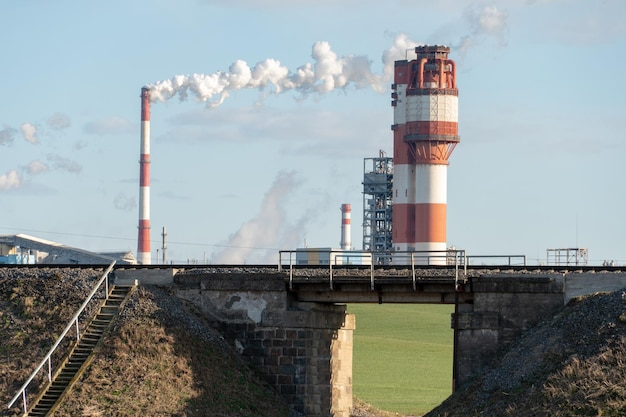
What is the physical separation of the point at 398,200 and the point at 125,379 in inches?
2642

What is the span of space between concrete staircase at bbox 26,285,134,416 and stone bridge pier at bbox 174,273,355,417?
2908 mm

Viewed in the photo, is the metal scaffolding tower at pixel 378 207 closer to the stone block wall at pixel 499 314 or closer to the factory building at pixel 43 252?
the factory building at pixel 43 252

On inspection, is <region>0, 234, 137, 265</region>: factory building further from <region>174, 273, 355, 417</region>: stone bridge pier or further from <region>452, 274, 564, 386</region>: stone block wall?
<region>452, 274, 564, 386</region>: stone block wall

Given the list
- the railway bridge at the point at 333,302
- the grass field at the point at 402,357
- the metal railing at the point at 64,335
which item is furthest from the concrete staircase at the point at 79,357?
the grass field at the point at 402,357

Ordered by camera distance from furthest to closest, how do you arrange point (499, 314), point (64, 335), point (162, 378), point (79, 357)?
1. point (64, 335)
2. point (79, 357)
3. point (499, 314)
4. point (162, 378)

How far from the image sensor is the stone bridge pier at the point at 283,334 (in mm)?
45281

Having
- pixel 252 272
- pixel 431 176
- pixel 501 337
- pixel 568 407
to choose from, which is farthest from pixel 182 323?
pixel 431 176

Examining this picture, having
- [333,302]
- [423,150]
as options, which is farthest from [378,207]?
[333,302]

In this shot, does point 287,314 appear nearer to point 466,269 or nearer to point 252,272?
point 252,272

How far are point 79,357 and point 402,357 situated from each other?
111ft

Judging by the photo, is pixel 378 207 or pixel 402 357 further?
pixel 378 207

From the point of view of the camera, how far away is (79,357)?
42.7 metres

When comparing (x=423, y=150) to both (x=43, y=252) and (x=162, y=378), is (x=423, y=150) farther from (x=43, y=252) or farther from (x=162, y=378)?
(x=162, y=378)

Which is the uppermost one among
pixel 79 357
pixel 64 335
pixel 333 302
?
pixel 333 302
